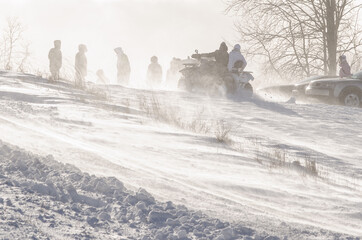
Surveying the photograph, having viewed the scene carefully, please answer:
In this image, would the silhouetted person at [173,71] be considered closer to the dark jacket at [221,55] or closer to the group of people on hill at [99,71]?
the group of people on hill at [99,71]

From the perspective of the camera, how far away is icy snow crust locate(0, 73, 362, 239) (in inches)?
151

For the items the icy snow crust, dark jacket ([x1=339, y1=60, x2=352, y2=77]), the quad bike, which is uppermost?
dark jacket ([x1=339, y1=60, x2=352, y2=77])

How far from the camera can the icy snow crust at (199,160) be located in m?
3.84

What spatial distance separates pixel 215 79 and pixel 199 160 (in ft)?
33.3

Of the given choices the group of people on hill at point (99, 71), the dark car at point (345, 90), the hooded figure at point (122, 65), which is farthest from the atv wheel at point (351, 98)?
the hooded figure at point (122, 65)

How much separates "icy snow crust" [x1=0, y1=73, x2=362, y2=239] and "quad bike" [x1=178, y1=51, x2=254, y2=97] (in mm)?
4376

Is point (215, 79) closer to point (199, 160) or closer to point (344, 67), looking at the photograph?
point (344, 67)

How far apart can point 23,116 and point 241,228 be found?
181 inches

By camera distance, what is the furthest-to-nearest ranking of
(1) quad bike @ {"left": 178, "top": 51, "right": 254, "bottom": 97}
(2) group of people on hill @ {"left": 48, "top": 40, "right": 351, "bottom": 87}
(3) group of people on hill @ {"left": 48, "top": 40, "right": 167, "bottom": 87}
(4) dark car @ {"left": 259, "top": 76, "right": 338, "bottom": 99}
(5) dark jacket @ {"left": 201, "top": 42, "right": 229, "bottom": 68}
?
(4) dark car @ {"left": 259, "top": 76, "right": 338, "bottom": 99} → (5) dark jacket @ {"left": 201, "top": 42, "right": 229, "bottom": 68} → (2) group of people on hill @ {"left": 48, "top": 40, "right": 351, "bottom": 87} → (1) quad bike @ {"left": 178, "top": 51, "right": 254, "bottom": 97} → (3) group of people on hill @ {"left": 48, "top": 40, "right": 167, "bottom": 87}

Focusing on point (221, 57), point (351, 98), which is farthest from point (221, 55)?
point (351, 98)

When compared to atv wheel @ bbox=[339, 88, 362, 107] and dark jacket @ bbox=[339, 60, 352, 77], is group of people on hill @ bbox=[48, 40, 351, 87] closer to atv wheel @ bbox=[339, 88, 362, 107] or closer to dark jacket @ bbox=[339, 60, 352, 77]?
dark jacket @ bbox=[339, 60, 352, 77]

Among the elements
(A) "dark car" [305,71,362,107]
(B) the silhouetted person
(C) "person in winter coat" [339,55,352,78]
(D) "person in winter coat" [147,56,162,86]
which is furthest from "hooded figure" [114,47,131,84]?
(A) "dark car" [305,71,362,107]

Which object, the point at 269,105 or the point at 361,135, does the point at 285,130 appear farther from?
the point at 269,105

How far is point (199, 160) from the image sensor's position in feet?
20.1
